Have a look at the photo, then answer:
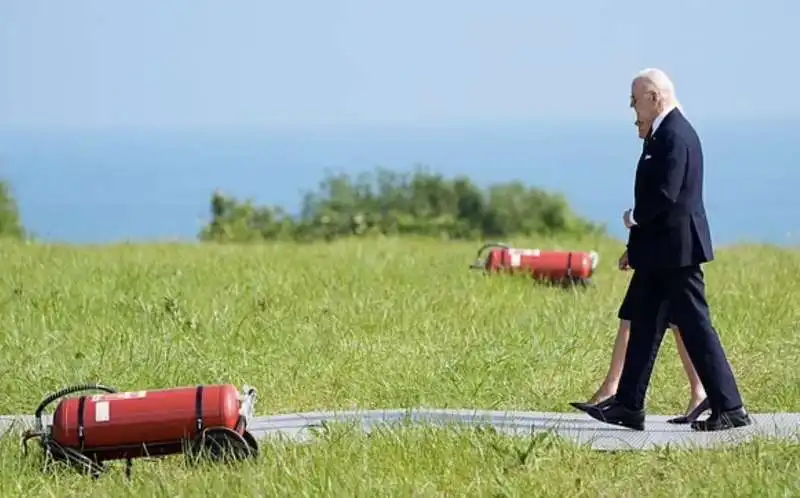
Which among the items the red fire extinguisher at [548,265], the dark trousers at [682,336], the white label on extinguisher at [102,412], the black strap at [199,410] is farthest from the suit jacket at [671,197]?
the red fire extinguisher at [548,265]

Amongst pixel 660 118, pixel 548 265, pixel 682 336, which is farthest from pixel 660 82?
pixel 548 265

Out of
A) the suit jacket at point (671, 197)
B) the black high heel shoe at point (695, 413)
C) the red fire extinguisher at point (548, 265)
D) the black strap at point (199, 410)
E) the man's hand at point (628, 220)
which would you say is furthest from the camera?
the red fire extinguisher at point (548, 265)

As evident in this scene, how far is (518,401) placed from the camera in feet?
28.1

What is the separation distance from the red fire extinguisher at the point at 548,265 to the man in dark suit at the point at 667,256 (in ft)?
17.6

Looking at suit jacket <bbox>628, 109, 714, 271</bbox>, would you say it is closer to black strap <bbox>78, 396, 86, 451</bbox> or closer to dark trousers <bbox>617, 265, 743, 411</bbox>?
dark trousers <bbox>617, 265, 743, 411</bbox>

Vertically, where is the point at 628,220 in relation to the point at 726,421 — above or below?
above

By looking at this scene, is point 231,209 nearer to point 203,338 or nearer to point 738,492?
point 203,338

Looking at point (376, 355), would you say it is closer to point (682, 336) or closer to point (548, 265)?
point (682, 336)

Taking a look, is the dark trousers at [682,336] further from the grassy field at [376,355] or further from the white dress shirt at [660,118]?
the white dress shirt at [660,118]

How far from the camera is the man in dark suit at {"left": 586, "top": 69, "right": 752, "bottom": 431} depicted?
24.1 ft

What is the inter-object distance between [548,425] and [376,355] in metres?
2.11

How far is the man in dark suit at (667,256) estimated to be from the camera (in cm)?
735

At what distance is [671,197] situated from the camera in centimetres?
729

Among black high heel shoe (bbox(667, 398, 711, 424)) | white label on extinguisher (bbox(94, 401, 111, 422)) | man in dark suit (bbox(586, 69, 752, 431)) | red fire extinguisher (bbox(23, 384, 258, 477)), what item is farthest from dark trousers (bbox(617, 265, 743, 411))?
white label on extinguisher (bbox(94, 401, 111, 422))
